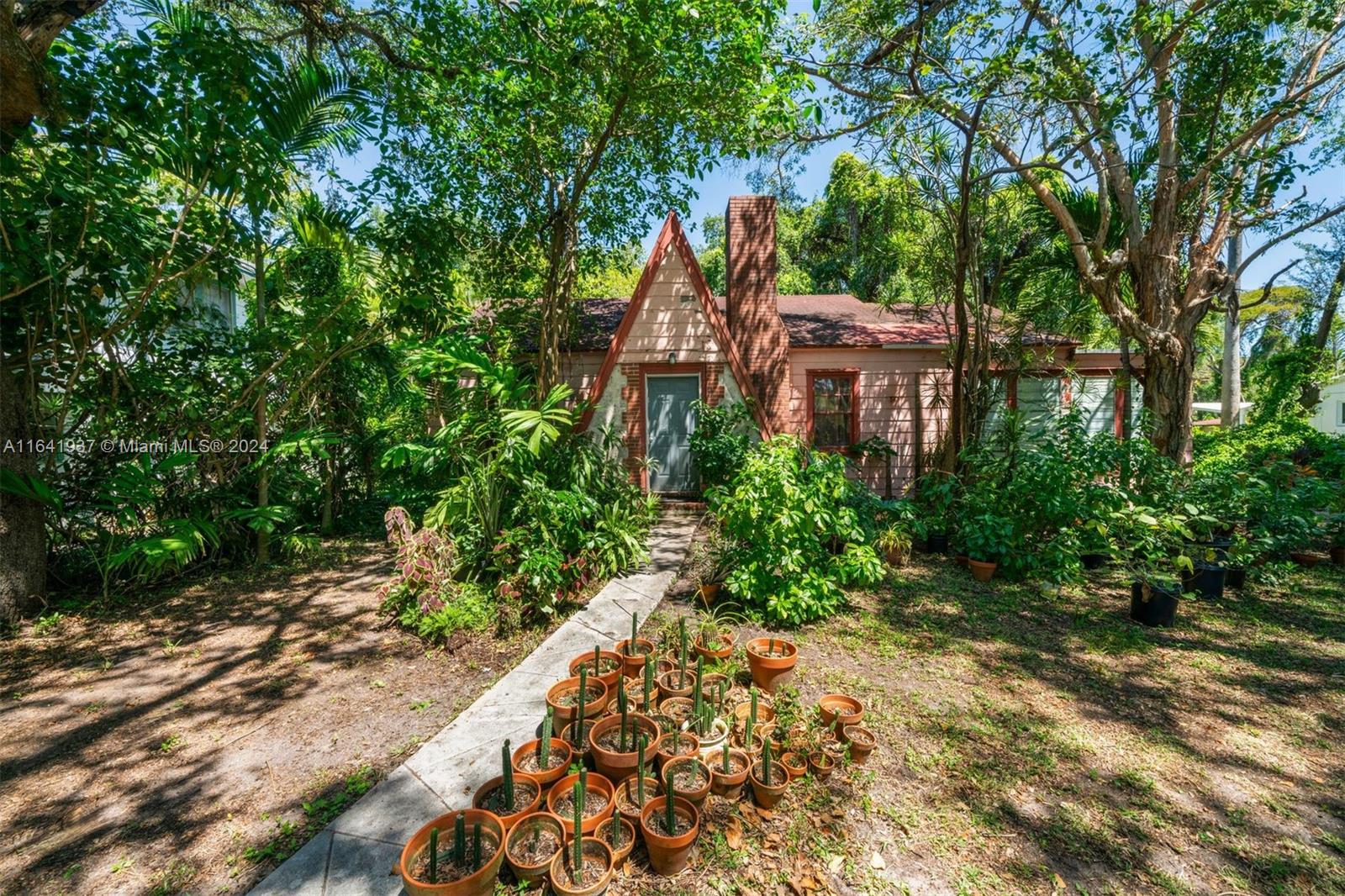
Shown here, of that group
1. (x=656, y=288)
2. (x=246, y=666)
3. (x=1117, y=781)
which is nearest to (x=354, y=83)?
(x=656, y=288)

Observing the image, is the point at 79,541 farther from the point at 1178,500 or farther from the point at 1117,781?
the point at 1178,500

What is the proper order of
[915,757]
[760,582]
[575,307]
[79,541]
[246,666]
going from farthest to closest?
[575,307] < [79,541] < [760,582] < [246,666] < [915,757]

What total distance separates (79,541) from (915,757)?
776 cm

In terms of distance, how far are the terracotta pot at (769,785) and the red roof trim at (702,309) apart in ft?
22.7

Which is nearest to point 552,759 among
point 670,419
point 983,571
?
point 983,571

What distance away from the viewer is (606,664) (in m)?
3.70

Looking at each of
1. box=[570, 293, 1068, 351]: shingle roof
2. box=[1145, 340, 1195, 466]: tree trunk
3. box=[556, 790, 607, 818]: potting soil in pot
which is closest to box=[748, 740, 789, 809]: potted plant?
box=[556, 790, 607, 818]: potting soil in pot

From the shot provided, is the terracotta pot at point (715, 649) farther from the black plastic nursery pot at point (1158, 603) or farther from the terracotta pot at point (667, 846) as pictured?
the black plastic nursery pot at point (1158, 603)

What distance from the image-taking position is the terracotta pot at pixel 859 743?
289 cm

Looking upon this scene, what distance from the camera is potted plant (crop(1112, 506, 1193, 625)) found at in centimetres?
480

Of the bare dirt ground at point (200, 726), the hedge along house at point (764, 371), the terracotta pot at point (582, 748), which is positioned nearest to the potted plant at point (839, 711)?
the terracotta pot at point (582, 748)

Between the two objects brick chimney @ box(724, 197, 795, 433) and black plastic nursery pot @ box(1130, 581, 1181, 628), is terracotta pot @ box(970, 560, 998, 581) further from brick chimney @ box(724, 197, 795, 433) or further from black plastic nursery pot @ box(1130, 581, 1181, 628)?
brick chimney @ box(724, 197, 795, 433)

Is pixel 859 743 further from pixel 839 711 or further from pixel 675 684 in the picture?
pixel 675 684

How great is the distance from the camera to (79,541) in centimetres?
536
